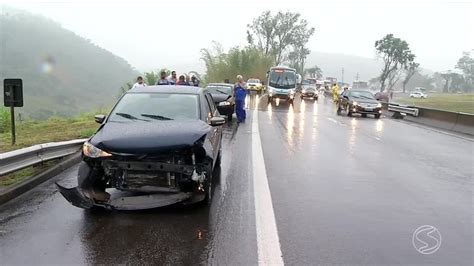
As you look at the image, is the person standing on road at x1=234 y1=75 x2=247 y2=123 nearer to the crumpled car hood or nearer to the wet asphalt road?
the wet asphalt road

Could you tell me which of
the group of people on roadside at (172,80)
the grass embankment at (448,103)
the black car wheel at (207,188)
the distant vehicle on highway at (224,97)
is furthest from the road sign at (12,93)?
the grass embankment at (448,103)

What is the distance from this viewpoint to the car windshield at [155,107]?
23.1 ft

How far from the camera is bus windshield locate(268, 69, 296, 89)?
136 feet

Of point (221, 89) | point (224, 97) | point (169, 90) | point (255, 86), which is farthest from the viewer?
point (255, 86)

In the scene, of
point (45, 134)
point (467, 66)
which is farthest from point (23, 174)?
point (467, 66)

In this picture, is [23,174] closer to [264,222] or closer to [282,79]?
[264,222]

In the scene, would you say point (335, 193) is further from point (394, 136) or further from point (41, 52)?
point (41, 52)

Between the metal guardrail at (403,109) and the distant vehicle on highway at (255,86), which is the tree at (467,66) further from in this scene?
the metal guardrail at (403,109)

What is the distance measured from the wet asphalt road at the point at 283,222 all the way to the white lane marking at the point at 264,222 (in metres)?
0.08

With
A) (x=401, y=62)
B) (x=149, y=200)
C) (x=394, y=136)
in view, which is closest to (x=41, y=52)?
(x=401, y=62)

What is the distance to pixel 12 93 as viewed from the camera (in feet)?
34.8

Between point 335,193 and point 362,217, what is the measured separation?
1.31 meters

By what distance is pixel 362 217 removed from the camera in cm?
599

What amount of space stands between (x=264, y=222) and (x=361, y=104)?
70.4 feet
